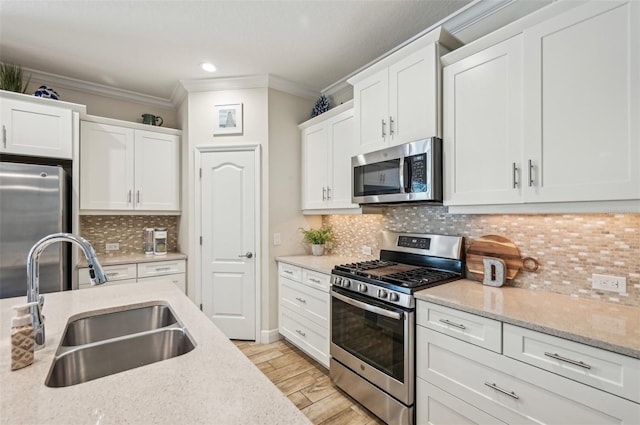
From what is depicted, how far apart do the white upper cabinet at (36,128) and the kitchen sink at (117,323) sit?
220cm

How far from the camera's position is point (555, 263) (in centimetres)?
171

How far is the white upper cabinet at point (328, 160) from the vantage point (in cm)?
278

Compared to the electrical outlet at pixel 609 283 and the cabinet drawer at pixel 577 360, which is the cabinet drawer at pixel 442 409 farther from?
the electrical outlet at pixel 609 283

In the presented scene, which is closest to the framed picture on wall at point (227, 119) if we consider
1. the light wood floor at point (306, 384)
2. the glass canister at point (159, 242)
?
the glass canister at point (159, 242)

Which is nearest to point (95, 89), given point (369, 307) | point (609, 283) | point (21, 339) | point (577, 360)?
point (21, 339)

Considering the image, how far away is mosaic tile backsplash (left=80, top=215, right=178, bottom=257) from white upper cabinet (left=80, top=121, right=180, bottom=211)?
34 centimetres

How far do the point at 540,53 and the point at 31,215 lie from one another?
146 inches

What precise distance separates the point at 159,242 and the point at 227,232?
894 mm

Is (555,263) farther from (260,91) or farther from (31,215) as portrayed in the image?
(31,215)

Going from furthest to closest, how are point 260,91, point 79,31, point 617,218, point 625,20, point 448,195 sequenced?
point 260,91 < point 79,31 < point 448,195 < point 617,218 < point 625,20

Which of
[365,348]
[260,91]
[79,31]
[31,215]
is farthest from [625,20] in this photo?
[31,215]

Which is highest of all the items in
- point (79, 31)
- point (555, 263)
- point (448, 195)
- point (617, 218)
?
point (79, 31)

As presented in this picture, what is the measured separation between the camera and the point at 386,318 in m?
1.88

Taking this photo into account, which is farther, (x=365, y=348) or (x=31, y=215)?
(x=31, y=215)
